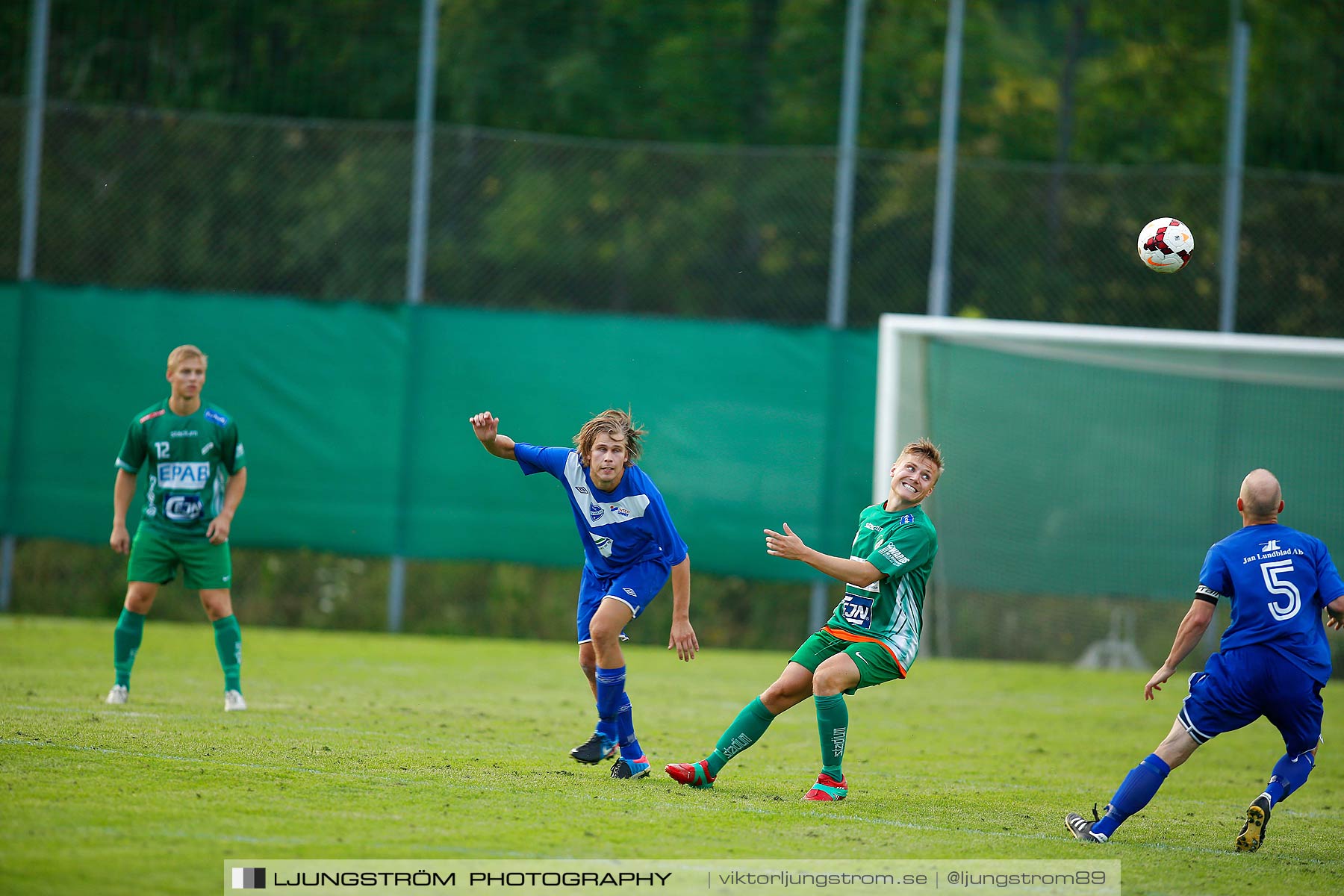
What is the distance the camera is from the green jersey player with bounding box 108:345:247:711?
8.26 m

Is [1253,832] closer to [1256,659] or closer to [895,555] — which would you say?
[1256,659]

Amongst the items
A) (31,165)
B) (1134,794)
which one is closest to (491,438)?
(1134,794)

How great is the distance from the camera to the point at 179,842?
4738 millimetres

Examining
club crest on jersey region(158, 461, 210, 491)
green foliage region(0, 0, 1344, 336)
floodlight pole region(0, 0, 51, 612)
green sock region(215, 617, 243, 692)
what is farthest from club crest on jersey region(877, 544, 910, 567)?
green foliage region(0, 0, 1344, 336)

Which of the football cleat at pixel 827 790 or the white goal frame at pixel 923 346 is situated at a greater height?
the white goal frame at pixel 923 346

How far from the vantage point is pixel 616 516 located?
670 cm

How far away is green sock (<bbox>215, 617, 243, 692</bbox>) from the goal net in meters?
6.44

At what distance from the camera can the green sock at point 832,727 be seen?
6121 millimetres

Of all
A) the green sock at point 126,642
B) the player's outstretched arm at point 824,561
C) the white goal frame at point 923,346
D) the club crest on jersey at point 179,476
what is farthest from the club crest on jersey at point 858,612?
the white goal frame at point 923,346

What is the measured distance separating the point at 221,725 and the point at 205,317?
6.97m

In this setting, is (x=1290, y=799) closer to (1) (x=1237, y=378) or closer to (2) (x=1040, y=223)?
(1) (x=1237, y=378)

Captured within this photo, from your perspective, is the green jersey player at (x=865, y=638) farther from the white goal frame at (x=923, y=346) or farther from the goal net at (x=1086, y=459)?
the goal net at (x=1086, y=459)

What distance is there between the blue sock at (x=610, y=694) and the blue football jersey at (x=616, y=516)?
505 millimetres

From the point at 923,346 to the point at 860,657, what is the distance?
7.37 m
